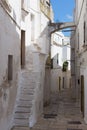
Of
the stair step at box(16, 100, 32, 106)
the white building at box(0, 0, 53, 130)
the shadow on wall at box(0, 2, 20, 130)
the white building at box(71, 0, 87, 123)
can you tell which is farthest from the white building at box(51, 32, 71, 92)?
the shadow on wall at box(0, 2, 20, 130)

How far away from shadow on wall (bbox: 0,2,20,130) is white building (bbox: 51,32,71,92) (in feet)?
59.7

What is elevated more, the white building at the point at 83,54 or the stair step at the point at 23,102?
the white building at the point at 83,54

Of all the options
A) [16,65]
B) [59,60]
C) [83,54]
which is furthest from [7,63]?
[59,60]

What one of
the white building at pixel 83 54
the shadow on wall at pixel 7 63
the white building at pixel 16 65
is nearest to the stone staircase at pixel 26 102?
the white building at pixel 16 65

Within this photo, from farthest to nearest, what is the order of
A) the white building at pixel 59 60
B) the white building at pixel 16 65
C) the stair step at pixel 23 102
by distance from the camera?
the white building at pixel 59 60 → the stair step at pixel 23 102 → the white building at pixel 16 65

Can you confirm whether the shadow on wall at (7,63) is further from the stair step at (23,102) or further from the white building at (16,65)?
the stair step at (23,102)

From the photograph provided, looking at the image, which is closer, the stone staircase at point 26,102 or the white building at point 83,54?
the stone staircase at point 26,102

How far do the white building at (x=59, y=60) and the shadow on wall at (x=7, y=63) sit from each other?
1818cm

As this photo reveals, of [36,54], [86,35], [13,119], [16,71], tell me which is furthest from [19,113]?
[86,35]

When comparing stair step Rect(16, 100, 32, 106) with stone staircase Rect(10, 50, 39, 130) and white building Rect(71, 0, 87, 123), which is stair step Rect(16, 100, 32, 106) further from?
white building Rect(71, 0, 87, 123)

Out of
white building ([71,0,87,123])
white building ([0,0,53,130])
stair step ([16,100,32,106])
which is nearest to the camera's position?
white building ([0,0,53,130])

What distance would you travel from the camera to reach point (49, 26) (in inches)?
910

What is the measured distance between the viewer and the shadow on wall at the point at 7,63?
10297 millimetres

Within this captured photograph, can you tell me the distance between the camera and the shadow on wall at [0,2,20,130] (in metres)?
10.3
